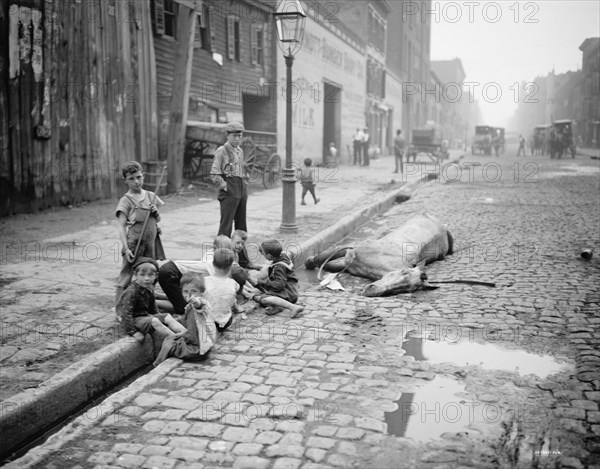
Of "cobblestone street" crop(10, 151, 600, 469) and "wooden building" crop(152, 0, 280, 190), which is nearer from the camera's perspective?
"cobblestone street" crop(10, 151, 600, 469)

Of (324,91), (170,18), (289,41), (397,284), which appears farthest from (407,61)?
(397,284)

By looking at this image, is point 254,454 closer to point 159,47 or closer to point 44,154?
point 44,154

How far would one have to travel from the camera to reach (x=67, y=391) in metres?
3.48

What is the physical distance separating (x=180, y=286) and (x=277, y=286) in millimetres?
950

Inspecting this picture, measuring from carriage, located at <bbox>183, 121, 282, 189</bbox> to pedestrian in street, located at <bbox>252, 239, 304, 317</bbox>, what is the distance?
8101 mm

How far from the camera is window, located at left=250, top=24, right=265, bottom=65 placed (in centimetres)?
1934

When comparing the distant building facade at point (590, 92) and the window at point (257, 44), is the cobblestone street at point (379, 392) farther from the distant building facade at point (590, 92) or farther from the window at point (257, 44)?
the distant building facade at point (590, 92)

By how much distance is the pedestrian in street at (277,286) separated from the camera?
5246 millimetres

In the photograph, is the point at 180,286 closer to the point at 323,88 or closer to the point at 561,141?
the point at 323,88

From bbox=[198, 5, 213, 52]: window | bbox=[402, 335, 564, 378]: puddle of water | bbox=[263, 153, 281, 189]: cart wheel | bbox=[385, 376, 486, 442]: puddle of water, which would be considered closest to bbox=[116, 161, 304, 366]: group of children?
bbox=[402, 335, 564, 378]: puddle of water

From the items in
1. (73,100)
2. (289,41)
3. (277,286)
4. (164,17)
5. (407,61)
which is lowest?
(277,286)

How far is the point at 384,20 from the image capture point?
40.9m

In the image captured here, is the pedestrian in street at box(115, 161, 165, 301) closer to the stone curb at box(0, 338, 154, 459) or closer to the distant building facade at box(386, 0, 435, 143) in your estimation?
the stone curb at box(0, 338, 154, 459)

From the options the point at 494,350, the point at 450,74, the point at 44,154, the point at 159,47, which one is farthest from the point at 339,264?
the point at 450,74
